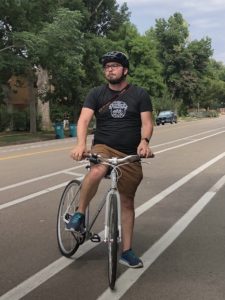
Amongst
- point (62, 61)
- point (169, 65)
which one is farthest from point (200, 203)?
point (169, 65)

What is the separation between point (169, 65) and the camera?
294ft

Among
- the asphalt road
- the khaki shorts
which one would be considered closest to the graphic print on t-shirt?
the khaki shorts

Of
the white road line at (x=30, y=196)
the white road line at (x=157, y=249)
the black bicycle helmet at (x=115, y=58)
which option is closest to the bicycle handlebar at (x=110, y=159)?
the black bicycle helmet at (x=115, y=58)

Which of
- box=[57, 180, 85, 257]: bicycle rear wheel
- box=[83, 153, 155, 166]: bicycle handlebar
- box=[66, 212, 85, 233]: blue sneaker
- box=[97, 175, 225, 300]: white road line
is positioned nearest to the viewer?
box=[97, 175, 225, 300]: white road line

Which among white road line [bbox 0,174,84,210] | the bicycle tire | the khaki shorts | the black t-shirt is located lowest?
white road line [bbox 0,174,84,210]

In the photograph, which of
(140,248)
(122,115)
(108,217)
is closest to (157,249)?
(140,248)

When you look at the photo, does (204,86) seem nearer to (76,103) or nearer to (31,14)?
(76,103)

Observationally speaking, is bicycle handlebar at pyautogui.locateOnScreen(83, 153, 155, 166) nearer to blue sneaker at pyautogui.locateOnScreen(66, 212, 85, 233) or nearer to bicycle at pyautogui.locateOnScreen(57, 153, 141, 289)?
bicycle at pyautogui.locateOnScreen(57, 153, 141, 289)

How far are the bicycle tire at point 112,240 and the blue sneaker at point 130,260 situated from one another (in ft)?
1.92

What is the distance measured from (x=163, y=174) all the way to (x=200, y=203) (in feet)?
13.8

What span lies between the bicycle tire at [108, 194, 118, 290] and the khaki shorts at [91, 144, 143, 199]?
1.28 ft

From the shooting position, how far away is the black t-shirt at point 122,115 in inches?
227

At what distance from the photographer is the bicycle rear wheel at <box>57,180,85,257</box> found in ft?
20.5

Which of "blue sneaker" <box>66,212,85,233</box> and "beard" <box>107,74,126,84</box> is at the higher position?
"beard" <box>107,74,126,84</box>
